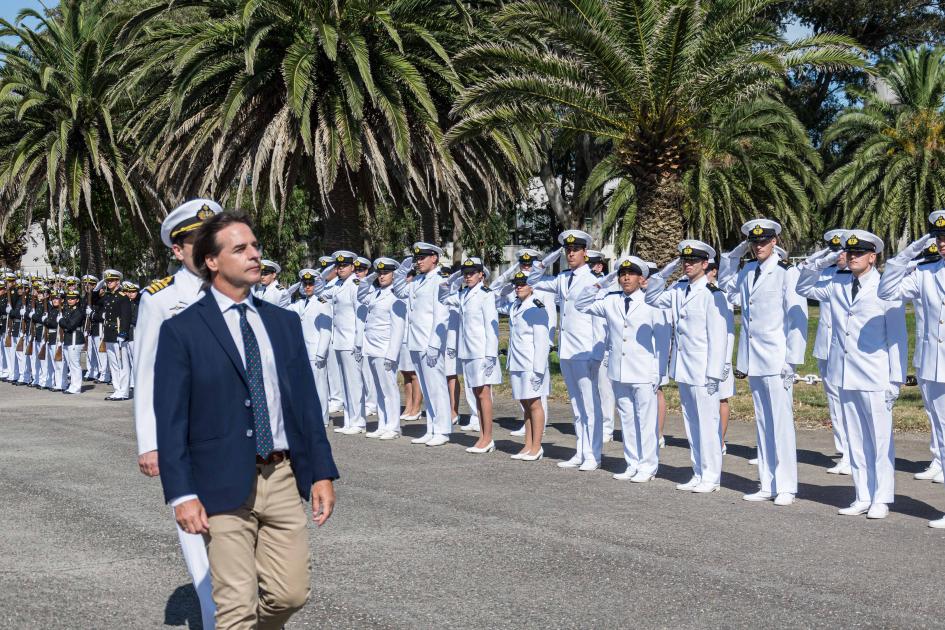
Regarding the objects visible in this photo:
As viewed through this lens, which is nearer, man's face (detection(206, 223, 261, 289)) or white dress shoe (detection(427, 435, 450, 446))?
man's face (detection(206, 223, 261, 289))

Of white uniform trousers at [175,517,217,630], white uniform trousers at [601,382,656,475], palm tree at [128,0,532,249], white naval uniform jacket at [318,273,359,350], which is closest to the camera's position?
white uniform trousers at [175,517,217,630]

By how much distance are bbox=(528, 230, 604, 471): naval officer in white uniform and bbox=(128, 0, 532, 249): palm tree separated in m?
8.14

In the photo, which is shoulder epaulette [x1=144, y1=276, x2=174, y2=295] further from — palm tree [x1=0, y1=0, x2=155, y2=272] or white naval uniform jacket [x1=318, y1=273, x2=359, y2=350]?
palm tree [x1=0, y1=0, x2=155, y2=272]

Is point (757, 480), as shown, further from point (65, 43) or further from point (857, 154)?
point (857, 154)

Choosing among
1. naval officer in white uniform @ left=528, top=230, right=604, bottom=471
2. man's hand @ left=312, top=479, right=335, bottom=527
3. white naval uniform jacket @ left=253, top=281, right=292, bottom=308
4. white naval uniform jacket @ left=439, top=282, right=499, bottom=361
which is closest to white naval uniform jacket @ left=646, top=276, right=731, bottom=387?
naval officer in white uniform @ left=528, top=230, right=604, bottom=471

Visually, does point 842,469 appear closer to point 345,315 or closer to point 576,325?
point 576,325

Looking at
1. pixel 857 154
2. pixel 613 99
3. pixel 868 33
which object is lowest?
pixel 613 99

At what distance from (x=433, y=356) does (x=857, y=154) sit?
91.6ft

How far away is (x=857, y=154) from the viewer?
3669 cm

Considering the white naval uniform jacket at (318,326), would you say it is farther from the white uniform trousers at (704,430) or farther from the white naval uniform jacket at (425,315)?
the white uniform trousers at (704,430)

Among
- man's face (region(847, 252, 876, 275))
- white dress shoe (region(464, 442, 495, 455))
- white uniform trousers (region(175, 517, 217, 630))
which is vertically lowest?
white dress shoe (region(464, 442, 495, 455))

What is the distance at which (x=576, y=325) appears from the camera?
1099 centimetres

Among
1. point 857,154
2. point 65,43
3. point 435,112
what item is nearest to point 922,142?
point 857,154

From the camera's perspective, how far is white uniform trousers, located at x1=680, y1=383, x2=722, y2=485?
944 cm
